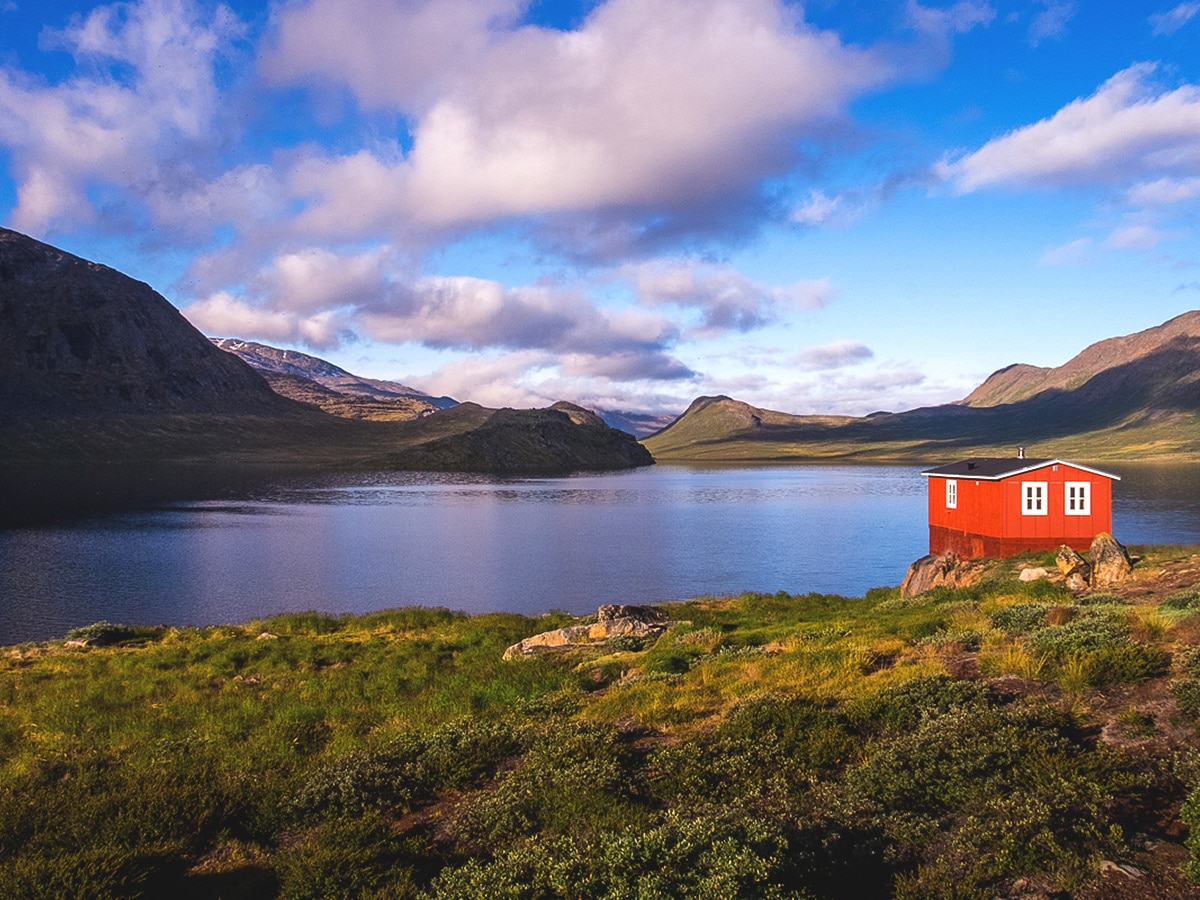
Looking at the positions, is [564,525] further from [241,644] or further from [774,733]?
[774,733]

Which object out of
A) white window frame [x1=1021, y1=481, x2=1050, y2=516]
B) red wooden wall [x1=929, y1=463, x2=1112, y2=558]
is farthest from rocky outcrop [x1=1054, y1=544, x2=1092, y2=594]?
white window frame [x1=1021, y1=481, x2=1050, y2=516]

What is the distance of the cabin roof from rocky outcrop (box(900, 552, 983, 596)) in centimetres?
751

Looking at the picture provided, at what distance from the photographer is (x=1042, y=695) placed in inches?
495

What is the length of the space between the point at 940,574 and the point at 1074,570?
24.2ft

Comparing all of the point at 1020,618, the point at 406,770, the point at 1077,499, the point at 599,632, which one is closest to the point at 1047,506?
the point at 1077,499

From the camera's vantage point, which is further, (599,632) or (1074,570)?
(1074,570)

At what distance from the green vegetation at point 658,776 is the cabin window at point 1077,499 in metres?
28.0

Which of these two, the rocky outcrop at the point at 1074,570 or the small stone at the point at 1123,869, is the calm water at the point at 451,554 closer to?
the rocky outcrop at the point at 1074,570

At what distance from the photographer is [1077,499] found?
43688 millimetres

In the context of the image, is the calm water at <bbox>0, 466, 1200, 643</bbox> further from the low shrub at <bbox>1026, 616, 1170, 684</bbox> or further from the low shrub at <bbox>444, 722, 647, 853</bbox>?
the low shrub at <bbox>444, 722, 647, 853</bbox>

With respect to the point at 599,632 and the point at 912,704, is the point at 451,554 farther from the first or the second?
the point at 912,704

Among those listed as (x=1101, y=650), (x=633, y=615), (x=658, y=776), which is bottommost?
(x=633, y=615)

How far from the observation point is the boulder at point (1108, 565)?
28.3m

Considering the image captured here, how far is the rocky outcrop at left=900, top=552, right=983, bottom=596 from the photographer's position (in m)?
35.8
